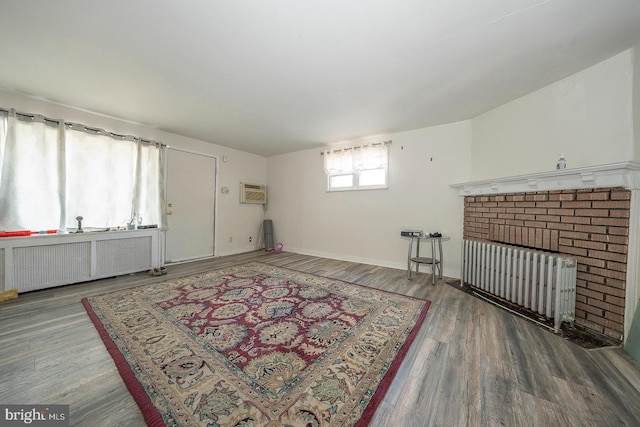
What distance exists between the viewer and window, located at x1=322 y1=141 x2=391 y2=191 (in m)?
4.01

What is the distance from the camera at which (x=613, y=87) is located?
1.88 m

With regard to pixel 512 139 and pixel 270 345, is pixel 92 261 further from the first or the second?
pixel 512 139

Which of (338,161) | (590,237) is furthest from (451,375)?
(338,161)

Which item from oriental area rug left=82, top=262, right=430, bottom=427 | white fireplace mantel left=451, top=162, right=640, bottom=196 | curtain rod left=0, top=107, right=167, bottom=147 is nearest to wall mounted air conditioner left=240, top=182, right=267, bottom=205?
curtain rod left=0, top=107, right=167, bottom=147

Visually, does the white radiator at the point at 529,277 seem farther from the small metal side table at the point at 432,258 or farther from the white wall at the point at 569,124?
the white wall at the point at 569,124

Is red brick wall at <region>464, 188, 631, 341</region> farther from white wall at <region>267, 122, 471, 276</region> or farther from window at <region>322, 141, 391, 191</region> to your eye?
window at <region>322, 141, 391, 191</region>

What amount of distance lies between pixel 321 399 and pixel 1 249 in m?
3.88

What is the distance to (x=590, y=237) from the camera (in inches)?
76.3

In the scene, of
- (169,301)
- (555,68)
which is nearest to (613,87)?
(555,68)

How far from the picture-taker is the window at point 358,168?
158 inches

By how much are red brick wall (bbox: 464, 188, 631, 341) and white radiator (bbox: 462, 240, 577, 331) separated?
0.40 ft

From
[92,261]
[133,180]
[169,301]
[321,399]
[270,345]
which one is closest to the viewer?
[321,399]

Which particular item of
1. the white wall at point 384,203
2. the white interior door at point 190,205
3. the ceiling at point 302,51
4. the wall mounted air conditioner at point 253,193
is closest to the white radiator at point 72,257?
the white interior door at point 190,205

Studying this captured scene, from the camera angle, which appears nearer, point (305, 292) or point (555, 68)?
point (555, 68)
